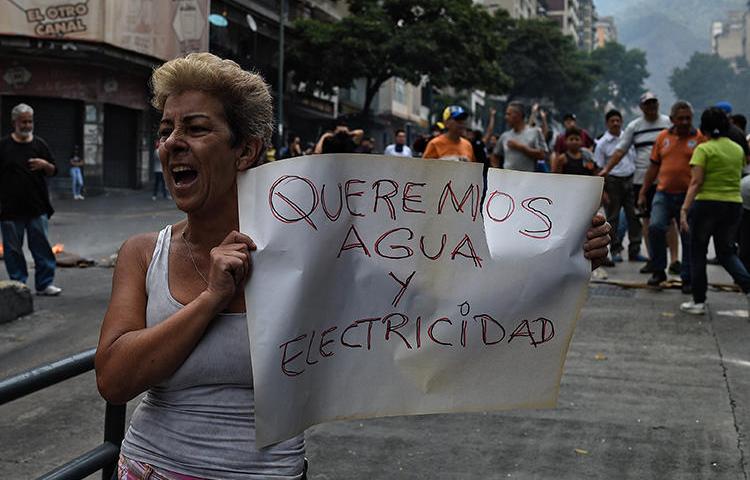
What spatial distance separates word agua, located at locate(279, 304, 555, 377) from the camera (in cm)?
183

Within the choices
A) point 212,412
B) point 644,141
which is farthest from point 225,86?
point 644,141

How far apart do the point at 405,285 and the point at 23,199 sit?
731 cm

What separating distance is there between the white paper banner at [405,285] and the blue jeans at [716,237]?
19.1 ft

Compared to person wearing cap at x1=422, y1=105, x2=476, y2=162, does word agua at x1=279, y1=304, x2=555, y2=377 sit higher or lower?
lower

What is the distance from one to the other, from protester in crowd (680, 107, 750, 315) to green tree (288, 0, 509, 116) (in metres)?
29.0

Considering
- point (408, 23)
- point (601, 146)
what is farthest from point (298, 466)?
point (408, 23)

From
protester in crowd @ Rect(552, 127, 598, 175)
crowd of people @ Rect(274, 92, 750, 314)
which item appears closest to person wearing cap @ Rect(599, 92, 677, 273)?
crowd of people @ Rect(274, 92, 750, 314)

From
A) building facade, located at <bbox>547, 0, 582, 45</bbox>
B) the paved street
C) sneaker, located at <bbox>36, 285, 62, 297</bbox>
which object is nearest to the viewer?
the paved street

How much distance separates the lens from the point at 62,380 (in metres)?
2.37

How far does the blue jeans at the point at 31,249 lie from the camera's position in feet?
27.8

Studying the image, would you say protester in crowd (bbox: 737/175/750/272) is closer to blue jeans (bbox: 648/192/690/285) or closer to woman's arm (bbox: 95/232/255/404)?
blue jeans (bbox: 648/192/690/285)

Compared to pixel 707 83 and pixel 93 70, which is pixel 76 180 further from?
pixel 707 83

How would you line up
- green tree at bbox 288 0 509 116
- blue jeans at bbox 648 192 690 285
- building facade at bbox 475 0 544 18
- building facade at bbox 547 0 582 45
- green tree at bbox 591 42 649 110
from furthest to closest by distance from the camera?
green tree at bbox 591 42 649 110
building facade at bbox 547 0 582 45
building facade at bbox 475 0 544 18
green tree at bbox 288 0 509 116
blue jeans at bbox 648 192 690 285

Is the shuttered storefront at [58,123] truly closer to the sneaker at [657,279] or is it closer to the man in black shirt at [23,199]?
the man in black shirt at [23,199]
